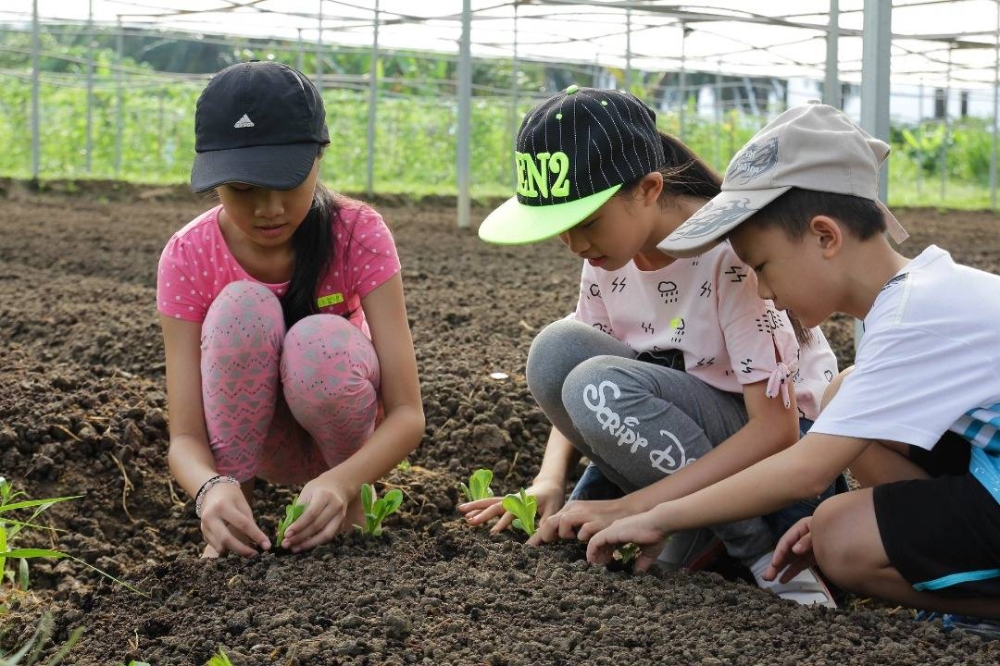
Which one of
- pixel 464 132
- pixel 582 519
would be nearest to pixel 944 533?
pixel 582 519

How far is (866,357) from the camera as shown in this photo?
170 centimetres

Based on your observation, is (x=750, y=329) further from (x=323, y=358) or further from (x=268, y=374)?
(x=268, y=374)

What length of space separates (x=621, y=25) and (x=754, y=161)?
496 inches

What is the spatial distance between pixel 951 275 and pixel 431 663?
101 cm

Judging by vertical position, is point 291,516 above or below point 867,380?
below

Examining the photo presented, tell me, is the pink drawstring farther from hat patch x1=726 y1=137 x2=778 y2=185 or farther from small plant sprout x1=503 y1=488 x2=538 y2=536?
small plant sprout x1=503 y1=488 x2=538 y2=536

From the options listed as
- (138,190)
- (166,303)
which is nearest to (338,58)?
(138,190)

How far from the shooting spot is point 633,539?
1.86 m

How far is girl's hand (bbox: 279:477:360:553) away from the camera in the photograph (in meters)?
1.98

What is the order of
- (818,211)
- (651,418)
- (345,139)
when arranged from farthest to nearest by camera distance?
1. (345,139)
2. (651,418)
3. (818,211)

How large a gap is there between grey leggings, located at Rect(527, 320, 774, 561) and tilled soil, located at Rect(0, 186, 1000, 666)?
0.20m

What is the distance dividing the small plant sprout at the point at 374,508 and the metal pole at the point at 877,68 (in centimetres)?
139

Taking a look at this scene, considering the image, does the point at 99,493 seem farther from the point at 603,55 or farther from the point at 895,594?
the point at 603,55

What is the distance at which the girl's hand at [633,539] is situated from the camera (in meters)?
1.84
